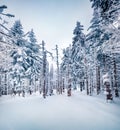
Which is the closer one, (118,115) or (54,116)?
(54,116)

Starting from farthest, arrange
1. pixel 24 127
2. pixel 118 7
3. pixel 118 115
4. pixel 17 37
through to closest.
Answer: pixel 118 115 → pixel 24 127 → pixel 118 7 → pixel 17 37

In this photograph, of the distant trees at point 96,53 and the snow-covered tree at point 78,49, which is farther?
the snow-covered tree at point 78,49

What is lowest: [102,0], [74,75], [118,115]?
[118,115]

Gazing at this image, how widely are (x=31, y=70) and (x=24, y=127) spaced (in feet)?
82.1

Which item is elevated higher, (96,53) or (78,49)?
(78,49)

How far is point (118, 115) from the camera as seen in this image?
12.9 metres

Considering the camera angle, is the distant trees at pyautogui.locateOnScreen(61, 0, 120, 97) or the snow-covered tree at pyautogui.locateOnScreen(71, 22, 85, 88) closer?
the distant trees at pyautogui.locateOnScreen(61, 0, 120, 97)

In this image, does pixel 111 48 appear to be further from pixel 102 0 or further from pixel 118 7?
pixel 102 0

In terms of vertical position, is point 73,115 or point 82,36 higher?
point 82,36

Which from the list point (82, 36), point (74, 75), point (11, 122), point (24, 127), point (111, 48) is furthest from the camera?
point (74, 75)

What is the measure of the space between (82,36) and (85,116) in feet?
68.4

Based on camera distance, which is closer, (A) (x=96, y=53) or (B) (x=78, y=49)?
(A) (x=96, y=53)

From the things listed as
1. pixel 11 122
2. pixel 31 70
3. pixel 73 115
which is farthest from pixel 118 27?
pixel 31 70

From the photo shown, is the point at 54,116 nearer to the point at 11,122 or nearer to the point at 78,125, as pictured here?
the point at 78,125
